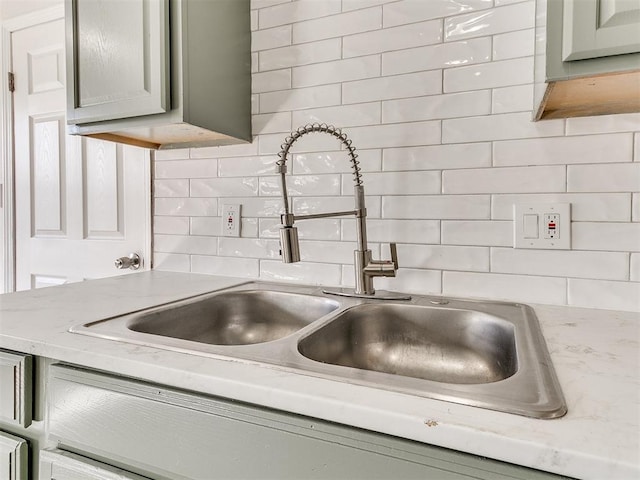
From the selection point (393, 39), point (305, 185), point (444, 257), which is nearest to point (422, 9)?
point (393, 39)

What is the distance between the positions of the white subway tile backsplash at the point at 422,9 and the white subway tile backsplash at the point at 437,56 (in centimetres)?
9

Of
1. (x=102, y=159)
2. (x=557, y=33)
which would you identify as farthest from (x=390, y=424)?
(x=102, y=159)

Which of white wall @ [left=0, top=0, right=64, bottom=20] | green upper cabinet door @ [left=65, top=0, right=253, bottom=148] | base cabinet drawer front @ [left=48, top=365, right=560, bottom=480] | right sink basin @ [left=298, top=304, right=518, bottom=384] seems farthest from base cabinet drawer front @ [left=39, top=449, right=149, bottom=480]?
white wall @ [left=0, top=0, right=64, bottom=20]

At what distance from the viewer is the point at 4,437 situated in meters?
0.79

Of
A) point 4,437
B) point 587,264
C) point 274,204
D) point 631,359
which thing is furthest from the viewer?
point 274,204

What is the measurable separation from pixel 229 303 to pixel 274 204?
1.21ft

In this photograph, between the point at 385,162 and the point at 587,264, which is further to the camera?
the point at 385,162

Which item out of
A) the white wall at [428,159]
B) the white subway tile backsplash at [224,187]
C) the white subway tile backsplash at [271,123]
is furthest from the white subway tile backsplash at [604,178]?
the white subway tile backsplash at [224,187]

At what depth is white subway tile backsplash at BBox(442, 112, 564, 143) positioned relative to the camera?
3.32 ft

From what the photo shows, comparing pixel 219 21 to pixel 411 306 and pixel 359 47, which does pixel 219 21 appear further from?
pixel 411 306

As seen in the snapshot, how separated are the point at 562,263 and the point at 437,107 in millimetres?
535

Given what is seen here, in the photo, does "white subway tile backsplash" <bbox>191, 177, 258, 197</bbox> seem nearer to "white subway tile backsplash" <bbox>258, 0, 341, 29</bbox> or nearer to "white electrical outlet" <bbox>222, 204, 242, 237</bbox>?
"white electrical outlet" <bbox>222, 204, 242, 237</bbox>

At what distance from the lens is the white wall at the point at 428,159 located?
0.98m

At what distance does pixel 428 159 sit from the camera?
113 centimetres
